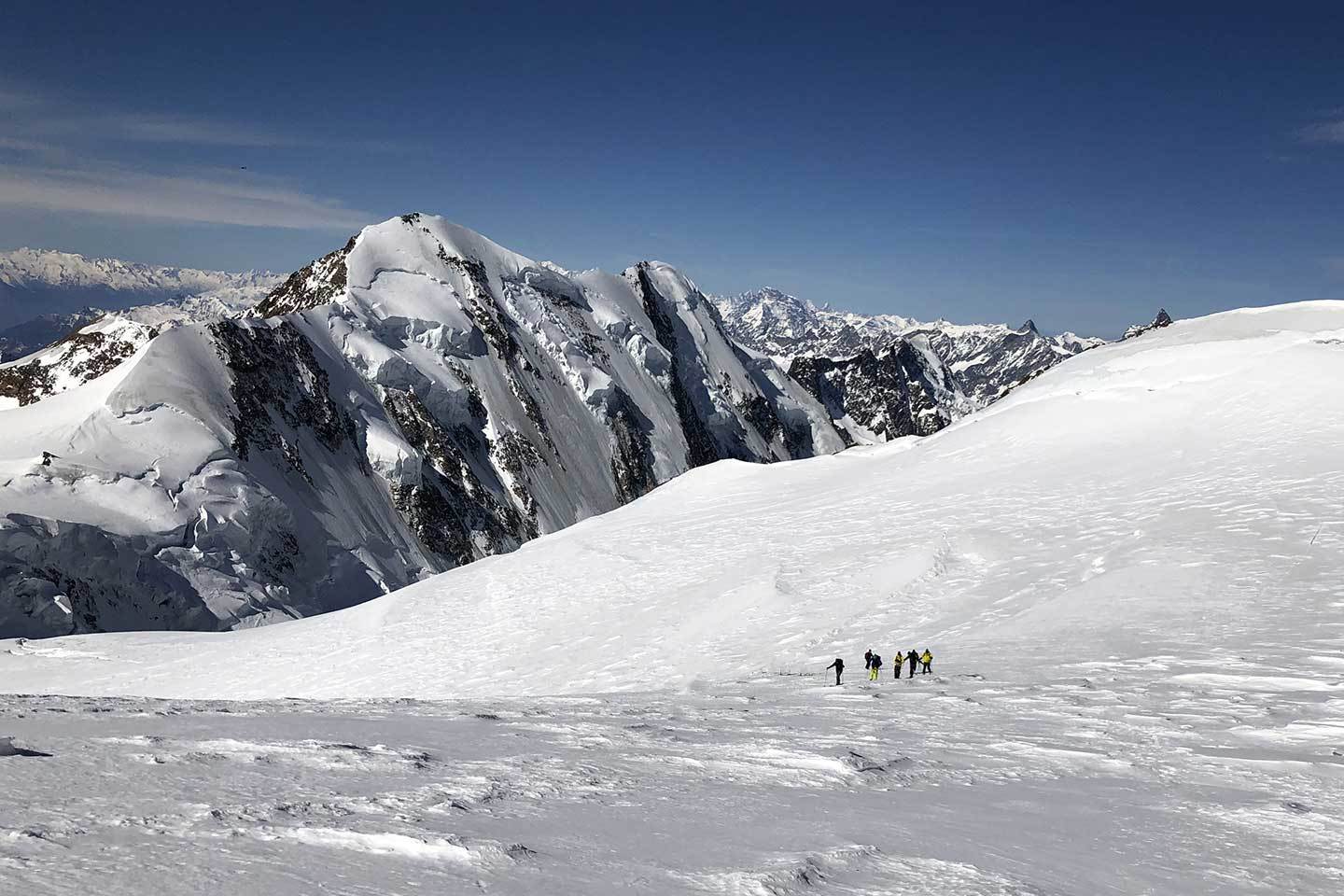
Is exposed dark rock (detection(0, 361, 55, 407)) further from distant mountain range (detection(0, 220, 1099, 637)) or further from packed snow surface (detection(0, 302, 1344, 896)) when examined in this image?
packed snow surface (detection(0, 302, 1344, 896))

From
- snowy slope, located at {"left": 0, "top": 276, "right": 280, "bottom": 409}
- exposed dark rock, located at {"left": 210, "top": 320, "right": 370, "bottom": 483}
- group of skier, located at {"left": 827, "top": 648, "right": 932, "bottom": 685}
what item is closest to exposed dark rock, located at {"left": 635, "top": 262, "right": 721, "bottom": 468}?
exposed dark rock, located at {"left": 210, "top": 320, "right": 370, "bottom": 483}

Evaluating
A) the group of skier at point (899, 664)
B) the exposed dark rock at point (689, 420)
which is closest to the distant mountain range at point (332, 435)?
the exposed dark rock at point (689, 420)

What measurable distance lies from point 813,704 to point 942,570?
15.0 m

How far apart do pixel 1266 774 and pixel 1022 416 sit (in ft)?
145

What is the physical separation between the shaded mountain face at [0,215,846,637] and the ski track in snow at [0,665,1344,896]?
60731 millimetres

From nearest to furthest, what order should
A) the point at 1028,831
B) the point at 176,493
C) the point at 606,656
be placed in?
1. the point at 1028,831
2. the point at 606,656
3. the point at 176,493

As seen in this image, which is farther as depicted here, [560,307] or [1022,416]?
[560,307]

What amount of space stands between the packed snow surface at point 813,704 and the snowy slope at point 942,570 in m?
0.21

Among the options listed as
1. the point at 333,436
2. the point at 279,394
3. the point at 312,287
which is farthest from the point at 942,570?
the point at 312,287

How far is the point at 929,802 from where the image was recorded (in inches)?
424

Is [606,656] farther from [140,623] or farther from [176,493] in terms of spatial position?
[176,493]

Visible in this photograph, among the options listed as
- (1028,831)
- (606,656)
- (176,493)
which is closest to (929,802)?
(1028,831)

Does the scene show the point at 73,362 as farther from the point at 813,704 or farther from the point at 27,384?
the point at 813,704

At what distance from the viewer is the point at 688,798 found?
10328 mm
